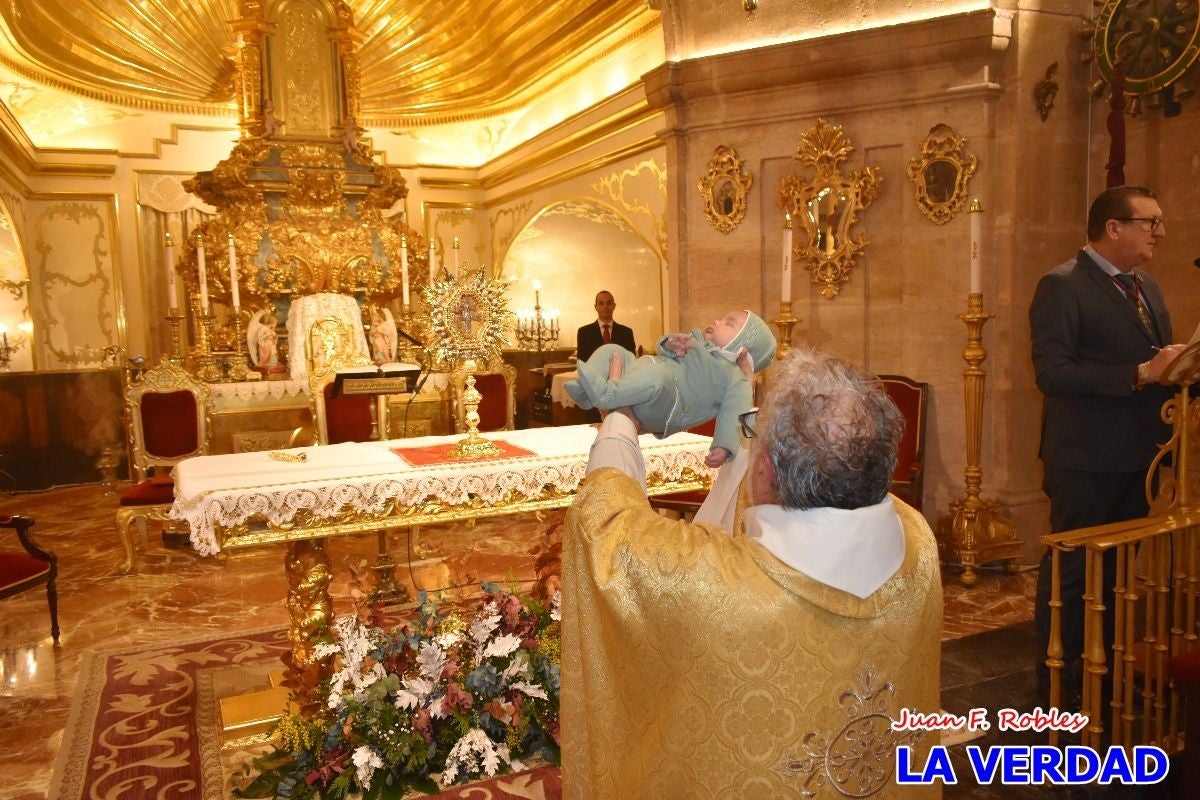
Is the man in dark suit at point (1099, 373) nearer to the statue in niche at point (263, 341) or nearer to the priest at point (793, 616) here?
the priest at point (793, 616)

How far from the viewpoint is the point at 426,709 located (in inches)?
120

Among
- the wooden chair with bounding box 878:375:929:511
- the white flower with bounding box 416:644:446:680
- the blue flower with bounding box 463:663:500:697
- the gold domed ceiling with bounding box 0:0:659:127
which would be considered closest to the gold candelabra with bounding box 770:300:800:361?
the wooden chair with bounding box 878:375:929:511

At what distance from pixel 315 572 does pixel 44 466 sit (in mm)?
7097

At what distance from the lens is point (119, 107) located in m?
10.8

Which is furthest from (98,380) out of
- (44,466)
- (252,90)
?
(252,90)

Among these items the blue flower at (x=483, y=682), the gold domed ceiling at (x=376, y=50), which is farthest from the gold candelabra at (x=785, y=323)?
the gold domed ceiling at (x=376, y=50)

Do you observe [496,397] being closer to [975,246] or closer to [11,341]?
[975,246]

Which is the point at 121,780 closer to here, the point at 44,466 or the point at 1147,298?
the point at 1147,298

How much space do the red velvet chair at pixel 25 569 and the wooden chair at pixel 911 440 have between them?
14.9 ft

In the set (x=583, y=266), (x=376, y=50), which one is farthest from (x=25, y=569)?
(x=376, y=50)

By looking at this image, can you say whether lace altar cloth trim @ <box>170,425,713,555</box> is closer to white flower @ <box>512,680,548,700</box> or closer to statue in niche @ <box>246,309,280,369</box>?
white flower @ <box>512,680,548,700</box>

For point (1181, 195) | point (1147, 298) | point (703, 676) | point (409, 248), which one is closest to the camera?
point (703, 676)

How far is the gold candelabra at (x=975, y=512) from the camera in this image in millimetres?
5098

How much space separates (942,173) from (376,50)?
28.8 feet
